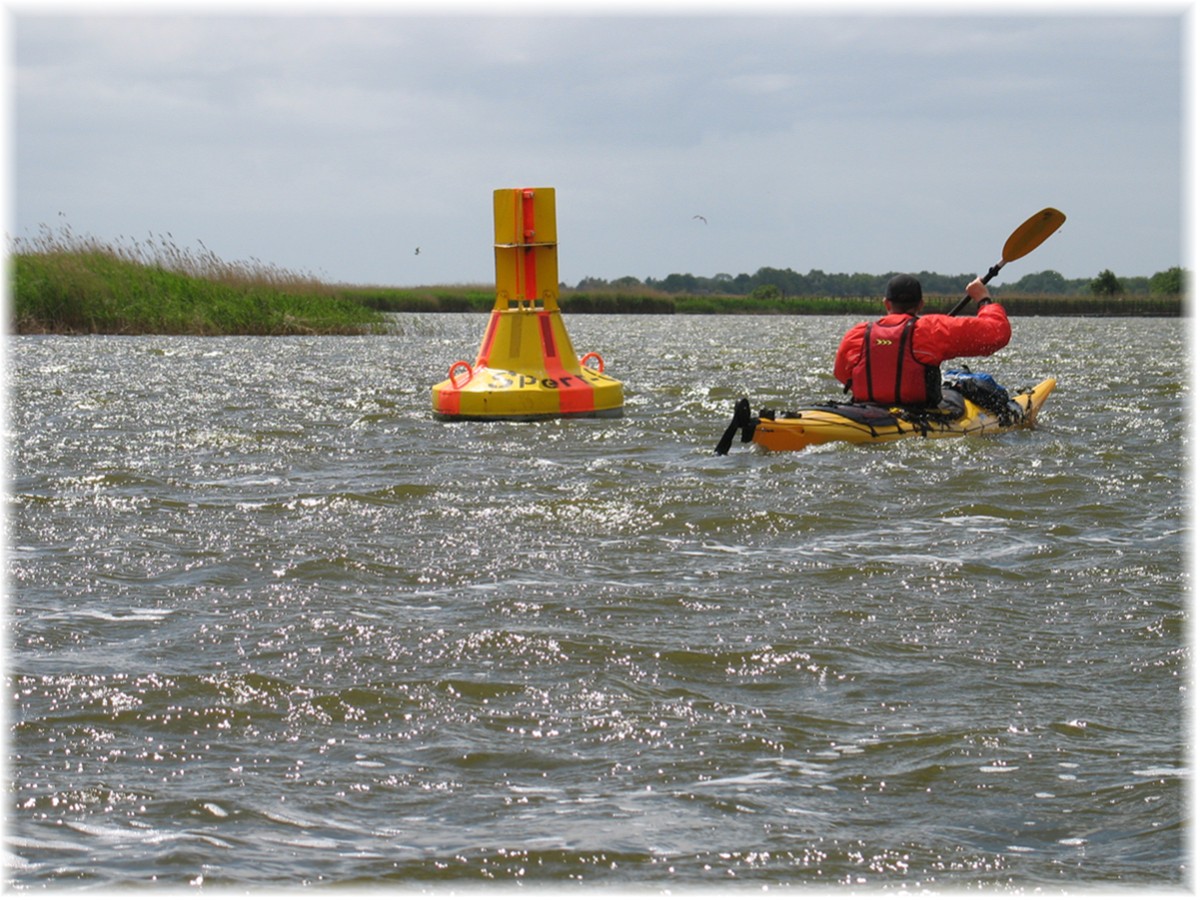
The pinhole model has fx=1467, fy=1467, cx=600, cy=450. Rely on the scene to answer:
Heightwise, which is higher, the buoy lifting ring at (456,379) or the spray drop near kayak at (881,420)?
the buoy lifting ring at (456,379)

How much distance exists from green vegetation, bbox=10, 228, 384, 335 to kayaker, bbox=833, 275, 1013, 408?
1920cm

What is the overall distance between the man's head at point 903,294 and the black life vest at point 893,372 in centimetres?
21

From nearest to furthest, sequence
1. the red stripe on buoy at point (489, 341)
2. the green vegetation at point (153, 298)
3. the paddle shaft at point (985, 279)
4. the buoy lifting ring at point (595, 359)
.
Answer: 1. the paddle shaft at point (985, 279)
2. the red stripe on buoy at point (489, 341)
3. the buoy lifting ring at point (595, 359)
4. the green vegetation at point (153, 298)

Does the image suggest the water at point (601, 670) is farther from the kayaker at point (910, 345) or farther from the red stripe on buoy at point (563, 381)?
the red stripe on buoy at point (563, 381)

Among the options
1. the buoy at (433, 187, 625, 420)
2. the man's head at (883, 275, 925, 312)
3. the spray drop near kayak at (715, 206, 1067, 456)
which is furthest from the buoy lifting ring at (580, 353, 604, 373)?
the man's head at (883, 275, 925, 312)

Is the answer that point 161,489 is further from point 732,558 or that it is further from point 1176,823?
point 1176,823

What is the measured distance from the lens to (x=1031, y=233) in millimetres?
11734

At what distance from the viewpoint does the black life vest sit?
9.92 m

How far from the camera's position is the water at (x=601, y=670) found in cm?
338

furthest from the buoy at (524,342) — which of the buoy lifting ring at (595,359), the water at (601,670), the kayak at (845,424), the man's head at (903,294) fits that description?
the man's head at (903,294)

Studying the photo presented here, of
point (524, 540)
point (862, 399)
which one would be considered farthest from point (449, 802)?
point (862, 399)

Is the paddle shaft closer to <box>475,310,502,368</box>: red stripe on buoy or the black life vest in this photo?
the black life vest

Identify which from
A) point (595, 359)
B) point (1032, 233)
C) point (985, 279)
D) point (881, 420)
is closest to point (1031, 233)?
point (1032, 233)

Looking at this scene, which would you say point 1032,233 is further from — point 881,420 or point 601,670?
point 601,670
